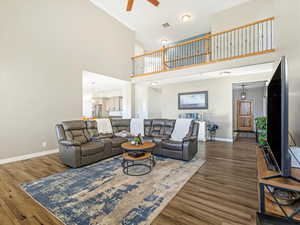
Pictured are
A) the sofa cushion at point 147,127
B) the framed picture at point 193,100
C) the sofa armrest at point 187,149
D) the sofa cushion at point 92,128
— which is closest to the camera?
the sofa armrest at point 187,149

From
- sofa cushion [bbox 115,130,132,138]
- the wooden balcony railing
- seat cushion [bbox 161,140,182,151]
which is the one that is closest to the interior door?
the wooden balcony railing

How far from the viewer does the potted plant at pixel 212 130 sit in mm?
5519

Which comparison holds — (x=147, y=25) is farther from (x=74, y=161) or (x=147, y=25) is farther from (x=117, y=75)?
(x=74, y=161)

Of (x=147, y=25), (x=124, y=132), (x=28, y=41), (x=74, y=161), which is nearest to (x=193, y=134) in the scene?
(x=124, y=132)

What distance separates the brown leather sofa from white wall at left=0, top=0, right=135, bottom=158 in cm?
108

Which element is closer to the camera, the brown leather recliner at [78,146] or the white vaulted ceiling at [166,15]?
the brown leather recliner at [78,146]

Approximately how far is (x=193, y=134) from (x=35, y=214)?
11.0 ft

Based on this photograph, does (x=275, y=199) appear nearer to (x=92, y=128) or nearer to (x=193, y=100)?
(x=92, y=128)

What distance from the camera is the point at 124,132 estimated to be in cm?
437

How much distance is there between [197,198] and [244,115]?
763cm

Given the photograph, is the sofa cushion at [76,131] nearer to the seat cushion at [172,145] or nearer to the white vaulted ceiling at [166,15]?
the seat cushion at [172,145]

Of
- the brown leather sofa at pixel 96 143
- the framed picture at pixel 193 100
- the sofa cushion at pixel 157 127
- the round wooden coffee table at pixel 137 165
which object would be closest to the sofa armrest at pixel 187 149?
the brown leather sofa at pixel 96 143

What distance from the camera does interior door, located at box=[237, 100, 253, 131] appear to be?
7648 millimetres

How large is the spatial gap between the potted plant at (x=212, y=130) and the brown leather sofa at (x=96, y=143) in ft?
6.93
